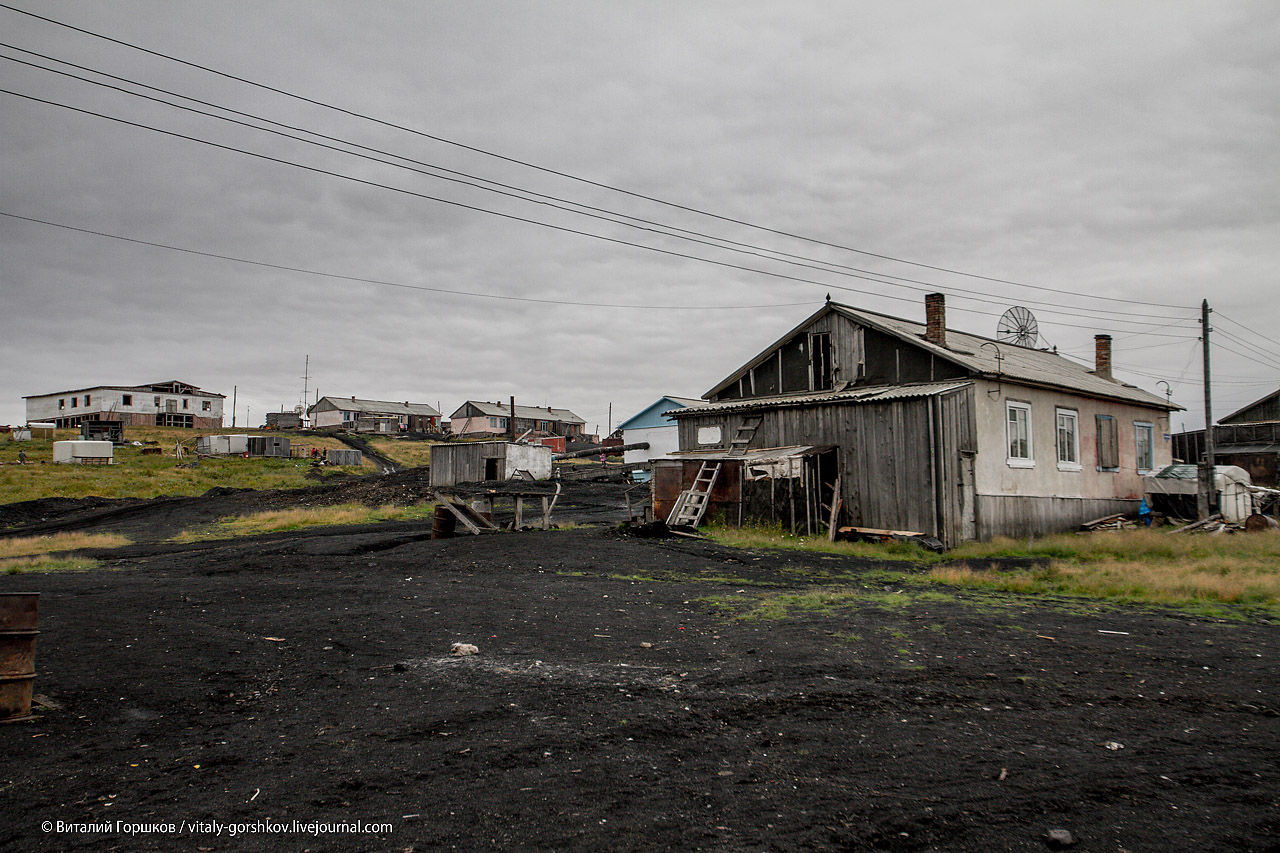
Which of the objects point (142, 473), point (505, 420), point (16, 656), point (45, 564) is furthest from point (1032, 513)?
point (505, 420)

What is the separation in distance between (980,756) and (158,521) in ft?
106

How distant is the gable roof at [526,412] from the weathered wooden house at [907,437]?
69825mm

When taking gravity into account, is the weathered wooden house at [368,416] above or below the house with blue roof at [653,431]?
above

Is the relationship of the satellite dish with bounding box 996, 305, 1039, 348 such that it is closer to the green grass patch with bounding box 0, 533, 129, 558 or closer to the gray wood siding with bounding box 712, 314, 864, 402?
the gray wood siding with bounding box 712, 314, 864, 402

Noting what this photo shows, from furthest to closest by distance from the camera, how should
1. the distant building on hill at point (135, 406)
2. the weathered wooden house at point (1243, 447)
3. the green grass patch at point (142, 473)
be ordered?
the distant building on hill at point (135, 406)
the green grass patch at point (142, 473)
the weathered wooden house at point (1243, 447)

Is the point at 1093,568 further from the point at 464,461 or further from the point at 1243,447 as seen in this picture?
the point at 464,461

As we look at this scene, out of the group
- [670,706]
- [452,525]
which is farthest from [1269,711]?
[452,525]

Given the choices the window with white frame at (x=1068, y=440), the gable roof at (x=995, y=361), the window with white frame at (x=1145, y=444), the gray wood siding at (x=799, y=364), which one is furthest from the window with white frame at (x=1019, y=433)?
the window with white frame at (x=1145, y=444)

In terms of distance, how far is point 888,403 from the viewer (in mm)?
18219

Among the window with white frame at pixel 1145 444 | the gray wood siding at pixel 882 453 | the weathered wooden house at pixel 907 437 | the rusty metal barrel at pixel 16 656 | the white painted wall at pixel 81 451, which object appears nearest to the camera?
the rusty metal barrel at pixel 16 656

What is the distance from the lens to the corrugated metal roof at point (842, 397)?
17844 millimetres

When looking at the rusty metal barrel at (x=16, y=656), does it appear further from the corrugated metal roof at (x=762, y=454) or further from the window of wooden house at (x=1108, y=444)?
the window of wooden house at (x=1108, y=444)

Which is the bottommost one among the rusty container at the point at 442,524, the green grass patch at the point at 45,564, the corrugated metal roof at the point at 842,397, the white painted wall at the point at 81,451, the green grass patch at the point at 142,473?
the green grass patch at the point at 45,564

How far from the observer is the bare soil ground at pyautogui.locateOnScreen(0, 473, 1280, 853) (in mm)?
3623
